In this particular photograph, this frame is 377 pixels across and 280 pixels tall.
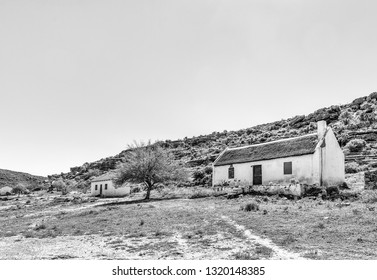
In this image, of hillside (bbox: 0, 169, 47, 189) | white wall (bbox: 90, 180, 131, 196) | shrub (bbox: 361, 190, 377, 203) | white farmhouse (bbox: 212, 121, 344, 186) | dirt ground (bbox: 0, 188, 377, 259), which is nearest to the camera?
dirt ground (bbox: 0, 188, 377, 259)

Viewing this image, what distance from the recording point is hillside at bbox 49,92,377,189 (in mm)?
41625

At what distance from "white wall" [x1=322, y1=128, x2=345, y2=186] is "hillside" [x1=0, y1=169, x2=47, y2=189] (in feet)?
243

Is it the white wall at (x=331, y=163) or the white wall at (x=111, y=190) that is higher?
the white wall at (x=331, y=163)

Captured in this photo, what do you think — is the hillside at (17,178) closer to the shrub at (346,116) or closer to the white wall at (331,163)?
the shrub at (346,116)

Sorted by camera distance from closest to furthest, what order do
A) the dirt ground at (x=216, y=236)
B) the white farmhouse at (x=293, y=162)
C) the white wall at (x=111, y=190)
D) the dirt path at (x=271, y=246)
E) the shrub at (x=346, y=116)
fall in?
1. the dirt path at (x=271, y=246)
2. the dirt ground at (x=216, y=236)
3. the white farmhouse at (x=293, y=162)
4. the white wall at (x=111, y=190)
5. the shrub at (x=346, y=116)

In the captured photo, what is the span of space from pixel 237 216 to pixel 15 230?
11.8m

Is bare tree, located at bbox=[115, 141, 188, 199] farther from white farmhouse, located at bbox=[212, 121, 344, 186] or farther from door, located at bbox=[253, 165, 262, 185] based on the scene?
door, located at bbox=[253, 165, 262, 185]

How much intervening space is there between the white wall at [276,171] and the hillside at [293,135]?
825cm

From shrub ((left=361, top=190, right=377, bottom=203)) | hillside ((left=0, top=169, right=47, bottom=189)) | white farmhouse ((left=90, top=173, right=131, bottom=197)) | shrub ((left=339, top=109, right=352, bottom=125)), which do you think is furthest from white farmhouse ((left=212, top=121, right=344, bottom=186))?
hillside ((left=0, top=169, right=47, bottom=189))

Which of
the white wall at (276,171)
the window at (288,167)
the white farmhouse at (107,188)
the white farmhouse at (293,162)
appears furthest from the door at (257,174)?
the white farmhouse at (107,188)

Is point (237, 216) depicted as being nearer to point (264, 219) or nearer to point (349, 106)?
point (264, 219)

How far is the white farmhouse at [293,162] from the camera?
26844 mm

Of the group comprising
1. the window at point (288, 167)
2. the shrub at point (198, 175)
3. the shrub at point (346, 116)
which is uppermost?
the shrub at point (346, 116)

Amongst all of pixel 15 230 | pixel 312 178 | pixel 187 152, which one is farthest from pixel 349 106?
pixel 15 230
